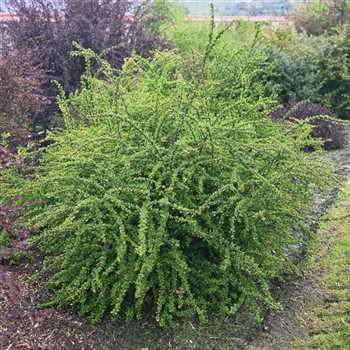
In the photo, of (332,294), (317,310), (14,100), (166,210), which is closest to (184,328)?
(166,210)

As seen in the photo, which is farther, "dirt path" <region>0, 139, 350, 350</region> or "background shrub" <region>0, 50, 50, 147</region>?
"background shrub" <region>0, 50, 50, 147</region>

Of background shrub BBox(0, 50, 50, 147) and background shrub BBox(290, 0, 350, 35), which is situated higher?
background shrub BBox(0, 50, 50, 147)

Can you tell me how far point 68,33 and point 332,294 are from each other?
16.3 feet

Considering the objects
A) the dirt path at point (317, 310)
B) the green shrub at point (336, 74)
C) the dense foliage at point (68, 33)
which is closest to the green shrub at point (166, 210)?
the dirt path at point (317, 310)

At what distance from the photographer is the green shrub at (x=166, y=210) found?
3701mm

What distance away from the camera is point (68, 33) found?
7461 millimetres

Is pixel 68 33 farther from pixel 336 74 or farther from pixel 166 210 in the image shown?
pixel 336 74

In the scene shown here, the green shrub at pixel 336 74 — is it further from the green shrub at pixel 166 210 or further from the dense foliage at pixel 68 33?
the green shrub at pixel 166 210

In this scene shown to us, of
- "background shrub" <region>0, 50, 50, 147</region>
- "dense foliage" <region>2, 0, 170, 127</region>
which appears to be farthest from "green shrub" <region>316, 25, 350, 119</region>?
"background shrub" <region>0, 50, 50, 147</region>

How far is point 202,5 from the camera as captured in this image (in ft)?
81.1

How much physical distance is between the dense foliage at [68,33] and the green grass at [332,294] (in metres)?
3.46

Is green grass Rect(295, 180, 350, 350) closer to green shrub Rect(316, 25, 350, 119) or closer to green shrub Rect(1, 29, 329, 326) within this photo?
green shrub Rect(1, 29, 329, 326)

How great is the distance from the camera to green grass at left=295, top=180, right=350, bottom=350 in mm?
3748

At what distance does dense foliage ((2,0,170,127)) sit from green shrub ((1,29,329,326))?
3.02 metres
